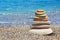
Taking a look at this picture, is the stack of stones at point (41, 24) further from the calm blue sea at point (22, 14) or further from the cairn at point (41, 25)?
the calm blue sea at point (22, 14)

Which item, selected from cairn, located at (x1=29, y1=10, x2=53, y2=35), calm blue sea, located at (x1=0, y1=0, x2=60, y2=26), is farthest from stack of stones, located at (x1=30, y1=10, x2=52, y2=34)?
calm blue sea, located at (x1=0, y1=0, x2=60, y2=26)

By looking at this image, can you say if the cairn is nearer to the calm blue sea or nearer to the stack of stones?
the stack of stones

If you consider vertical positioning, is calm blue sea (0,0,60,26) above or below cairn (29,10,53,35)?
→ below

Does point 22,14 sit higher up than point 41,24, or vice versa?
point 41,24

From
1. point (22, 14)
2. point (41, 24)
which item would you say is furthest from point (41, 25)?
point (22, 14)

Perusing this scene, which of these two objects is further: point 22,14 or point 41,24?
point 22,14

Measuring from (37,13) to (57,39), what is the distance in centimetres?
138

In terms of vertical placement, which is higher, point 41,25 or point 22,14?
point 41,25

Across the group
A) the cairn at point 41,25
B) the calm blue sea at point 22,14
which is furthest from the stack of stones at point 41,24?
the calm blue sea at point 22,14

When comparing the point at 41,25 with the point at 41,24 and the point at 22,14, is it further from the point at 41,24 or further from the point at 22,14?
the point at 22,14

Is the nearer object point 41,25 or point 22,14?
point 41,25

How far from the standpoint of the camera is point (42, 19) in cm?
1013

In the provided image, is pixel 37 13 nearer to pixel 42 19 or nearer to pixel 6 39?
pixel 42 19

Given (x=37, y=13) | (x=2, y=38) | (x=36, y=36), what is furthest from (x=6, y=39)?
(x=37, y=13)
